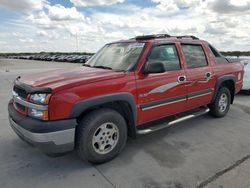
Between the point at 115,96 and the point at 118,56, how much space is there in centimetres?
109

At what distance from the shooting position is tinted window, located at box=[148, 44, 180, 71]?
404cm

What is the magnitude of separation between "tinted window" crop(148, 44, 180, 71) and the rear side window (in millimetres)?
306

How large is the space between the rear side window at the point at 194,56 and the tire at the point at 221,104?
37.7 inches

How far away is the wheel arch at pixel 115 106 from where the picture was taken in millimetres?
3070

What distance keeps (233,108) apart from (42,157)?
5.25 metres

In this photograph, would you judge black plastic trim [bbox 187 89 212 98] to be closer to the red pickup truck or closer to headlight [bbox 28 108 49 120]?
the red pickup truck

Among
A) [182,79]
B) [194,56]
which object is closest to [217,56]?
[194,56]

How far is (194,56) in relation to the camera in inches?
189

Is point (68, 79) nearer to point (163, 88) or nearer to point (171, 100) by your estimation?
point (163, 88)

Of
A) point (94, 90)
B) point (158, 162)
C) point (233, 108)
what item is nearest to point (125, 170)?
point (158, 162)

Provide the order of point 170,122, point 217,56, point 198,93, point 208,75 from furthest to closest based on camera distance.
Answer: point 217,56 < point 208,75 < point 198,93 < point 170,122

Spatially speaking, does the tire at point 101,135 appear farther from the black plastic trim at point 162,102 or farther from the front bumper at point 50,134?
the black plastic trim at point 162,102

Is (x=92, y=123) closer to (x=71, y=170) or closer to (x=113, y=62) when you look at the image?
(x=71, y=170)

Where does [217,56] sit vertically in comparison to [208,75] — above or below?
above
